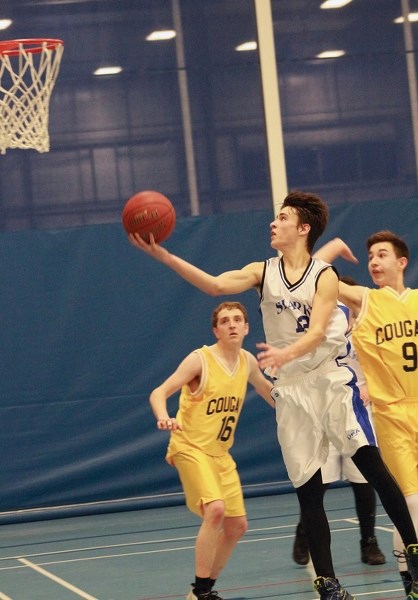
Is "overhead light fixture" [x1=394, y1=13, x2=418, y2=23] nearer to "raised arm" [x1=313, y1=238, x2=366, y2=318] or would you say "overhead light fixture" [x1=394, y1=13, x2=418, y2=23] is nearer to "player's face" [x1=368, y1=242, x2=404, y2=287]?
"raised arm" [x1=313, y1=238, x2=366, y2=318]

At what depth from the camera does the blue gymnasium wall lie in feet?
29.2

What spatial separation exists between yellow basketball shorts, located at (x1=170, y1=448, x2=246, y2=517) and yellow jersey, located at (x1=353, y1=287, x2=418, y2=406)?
838mm

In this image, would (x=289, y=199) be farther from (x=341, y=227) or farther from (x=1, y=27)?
(x=1, y=27)

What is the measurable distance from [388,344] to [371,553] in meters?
1.39

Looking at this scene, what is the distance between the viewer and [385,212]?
9531mm

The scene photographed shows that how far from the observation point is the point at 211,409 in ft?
18.4

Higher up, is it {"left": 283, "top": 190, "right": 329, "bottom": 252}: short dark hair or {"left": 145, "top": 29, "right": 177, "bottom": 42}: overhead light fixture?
{"left": 145, "top": 29, "right": 177, "bottom": 42}: overhead light fixture

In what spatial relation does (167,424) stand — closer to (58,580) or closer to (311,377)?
(311,377)

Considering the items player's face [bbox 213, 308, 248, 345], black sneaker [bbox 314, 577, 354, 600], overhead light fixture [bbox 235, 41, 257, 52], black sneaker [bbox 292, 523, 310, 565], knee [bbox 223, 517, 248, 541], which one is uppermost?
overhead light fixture [bbox 235, 41, 257, 52]

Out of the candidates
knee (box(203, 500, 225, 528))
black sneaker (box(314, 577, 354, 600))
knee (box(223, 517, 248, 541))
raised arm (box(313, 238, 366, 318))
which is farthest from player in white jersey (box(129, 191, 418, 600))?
knee (box(223, 517, 248, 541))

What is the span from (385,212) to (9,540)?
3.96 metres

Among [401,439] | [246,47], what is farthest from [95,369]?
[401,439]

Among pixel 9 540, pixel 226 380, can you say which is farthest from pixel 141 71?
pixel 226 380

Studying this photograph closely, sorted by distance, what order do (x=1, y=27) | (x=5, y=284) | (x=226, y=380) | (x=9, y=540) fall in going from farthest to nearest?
(x=1, y=27), (x=5, y=284), (x=9, y=540), (x=226, y=380)
